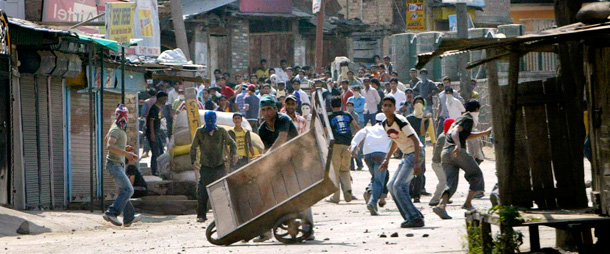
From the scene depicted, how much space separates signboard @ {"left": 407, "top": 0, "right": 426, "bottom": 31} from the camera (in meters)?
46.4

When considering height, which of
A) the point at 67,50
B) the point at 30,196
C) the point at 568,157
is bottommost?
the point at 30,196

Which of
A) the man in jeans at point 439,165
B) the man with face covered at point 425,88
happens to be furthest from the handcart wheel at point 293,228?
the man with face covered at point 425,88

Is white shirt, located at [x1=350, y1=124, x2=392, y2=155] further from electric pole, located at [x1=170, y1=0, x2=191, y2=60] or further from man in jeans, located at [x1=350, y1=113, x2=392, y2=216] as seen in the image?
electric pole, located at [x1=170, y1=0, x2=191, y2=60]

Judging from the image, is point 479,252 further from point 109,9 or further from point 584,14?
point 109,9

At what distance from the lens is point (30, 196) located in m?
16.2

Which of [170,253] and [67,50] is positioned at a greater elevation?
[67,50]

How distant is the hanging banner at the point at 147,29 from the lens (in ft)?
69.0

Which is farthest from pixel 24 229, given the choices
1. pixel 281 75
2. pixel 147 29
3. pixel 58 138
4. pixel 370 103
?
pixel 281 75

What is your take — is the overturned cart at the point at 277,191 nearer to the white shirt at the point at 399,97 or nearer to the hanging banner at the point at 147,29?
the hanging banner at the point at 147,29

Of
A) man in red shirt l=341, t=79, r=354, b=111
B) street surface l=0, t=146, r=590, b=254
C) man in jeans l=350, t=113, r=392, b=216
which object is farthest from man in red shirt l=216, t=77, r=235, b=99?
man in jeans l=350, t=113, r=392, b=216

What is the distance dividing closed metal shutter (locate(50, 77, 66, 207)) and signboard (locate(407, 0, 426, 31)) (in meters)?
30.3

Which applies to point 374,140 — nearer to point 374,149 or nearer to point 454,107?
point 374,149

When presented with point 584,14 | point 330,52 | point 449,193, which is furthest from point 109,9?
point 330,52

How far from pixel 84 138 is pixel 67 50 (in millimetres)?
2123
